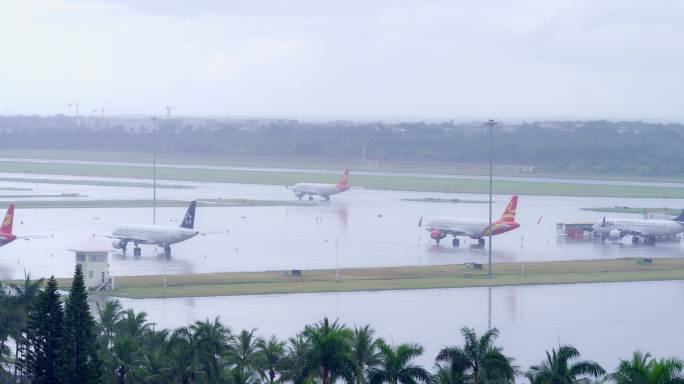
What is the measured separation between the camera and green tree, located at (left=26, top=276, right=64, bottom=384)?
1501 inches

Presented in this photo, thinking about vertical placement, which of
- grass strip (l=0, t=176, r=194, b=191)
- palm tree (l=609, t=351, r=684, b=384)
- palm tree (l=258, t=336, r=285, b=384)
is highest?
palm tree (l=609, t=351, r=684, b=384)

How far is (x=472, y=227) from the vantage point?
103 meters

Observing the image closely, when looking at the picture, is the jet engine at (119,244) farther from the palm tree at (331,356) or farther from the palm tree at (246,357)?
the palm tree at (331,356)

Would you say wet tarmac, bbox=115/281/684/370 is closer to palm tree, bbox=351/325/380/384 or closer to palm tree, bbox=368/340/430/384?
palm tree, bbox=351/325/380/384

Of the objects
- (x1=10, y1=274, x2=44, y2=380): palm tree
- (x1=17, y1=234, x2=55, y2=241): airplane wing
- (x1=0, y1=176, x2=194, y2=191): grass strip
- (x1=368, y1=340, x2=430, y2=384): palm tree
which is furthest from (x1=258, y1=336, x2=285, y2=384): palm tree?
(x1=0, y1=176, x2=194, y2=191): grass strip

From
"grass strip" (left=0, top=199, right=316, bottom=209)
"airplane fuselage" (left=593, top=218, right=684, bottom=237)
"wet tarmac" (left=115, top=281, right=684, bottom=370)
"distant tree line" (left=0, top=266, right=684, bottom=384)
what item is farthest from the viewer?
"grass strip" (left=0, top=199, right=316, bottom=209)

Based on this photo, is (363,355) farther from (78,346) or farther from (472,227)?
(472,227)

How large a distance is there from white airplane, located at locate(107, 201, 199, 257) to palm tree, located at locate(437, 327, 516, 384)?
53.3 metres

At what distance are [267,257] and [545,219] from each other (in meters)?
44.6

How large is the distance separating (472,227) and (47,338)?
67359 mm

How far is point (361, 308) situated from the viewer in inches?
2687

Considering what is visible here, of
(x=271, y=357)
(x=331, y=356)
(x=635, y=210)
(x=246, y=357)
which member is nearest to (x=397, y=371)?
(x=331, y=356)

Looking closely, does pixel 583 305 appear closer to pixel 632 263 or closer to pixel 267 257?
pixel 632 263

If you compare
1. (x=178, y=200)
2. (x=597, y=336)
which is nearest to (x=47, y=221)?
(x=178, y=200)
